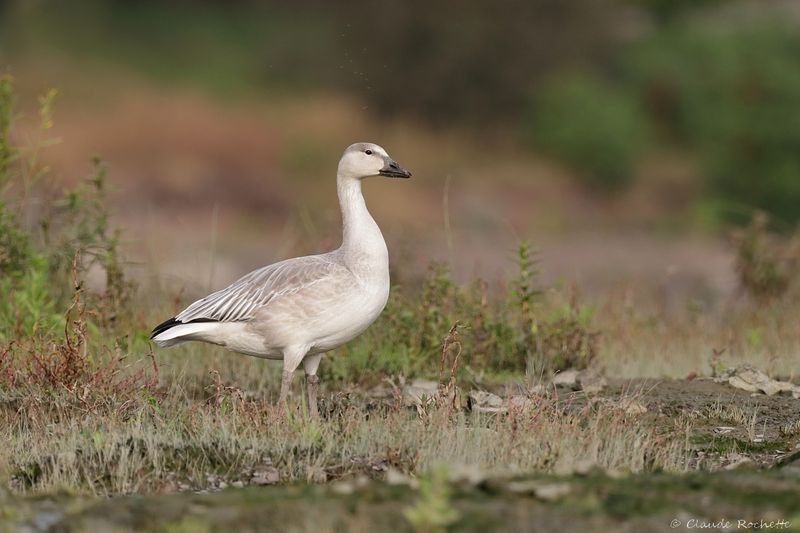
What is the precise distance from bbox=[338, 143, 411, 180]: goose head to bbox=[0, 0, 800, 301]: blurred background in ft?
49.8

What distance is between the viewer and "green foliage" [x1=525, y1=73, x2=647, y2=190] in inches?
1319

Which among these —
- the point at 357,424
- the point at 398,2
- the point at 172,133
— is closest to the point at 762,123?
the point at 398,2

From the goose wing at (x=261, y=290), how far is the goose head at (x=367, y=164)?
71cm

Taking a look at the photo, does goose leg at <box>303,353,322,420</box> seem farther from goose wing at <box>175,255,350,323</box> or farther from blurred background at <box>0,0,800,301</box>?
blurred background at <box>0,0,800,301</box>

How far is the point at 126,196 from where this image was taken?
28.9 metres

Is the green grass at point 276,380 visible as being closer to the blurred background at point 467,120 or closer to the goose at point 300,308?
the goose at point 300,308

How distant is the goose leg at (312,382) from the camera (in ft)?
27.9

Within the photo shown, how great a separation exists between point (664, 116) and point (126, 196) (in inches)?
626

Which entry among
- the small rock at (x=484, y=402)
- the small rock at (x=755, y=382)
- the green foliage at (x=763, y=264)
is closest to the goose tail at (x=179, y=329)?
the small rock at (x=484, y=402)

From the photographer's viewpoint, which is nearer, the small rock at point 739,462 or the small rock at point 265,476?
the small rock at point 265,476

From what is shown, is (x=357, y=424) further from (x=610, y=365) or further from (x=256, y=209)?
(x=256, y=209)

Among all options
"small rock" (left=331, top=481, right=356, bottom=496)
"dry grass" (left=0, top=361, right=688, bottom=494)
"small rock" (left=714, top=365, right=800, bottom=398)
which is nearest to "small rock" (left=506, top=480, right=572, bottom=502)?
"dry grass" (left=0, top=361, right=688, bottom=494)

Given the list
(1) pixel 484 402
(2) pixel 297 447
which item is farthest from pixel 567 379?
(2) pixel 297 447

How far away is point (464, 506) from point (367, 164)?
3921 millimetres
